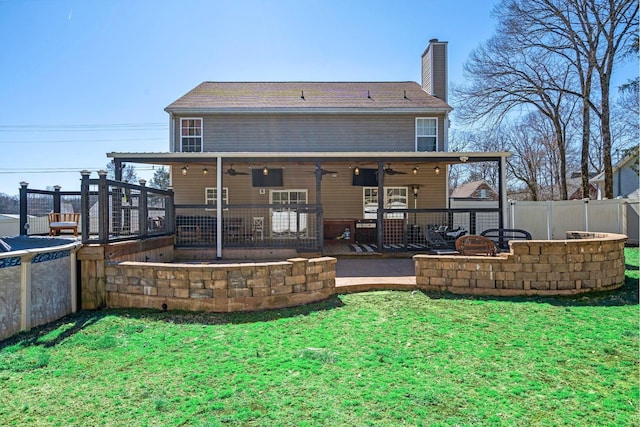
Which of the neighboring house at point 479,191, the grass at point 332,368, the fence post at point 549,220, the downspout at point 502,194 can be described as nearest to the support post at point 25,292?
the grass at point 332,368

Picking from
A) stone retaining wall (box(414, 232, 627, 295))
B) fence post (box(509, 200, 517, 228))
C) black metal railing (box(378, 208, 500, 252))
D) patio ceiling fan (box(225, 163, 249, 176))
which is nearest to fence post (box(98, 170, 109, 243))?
stone retaining wall (box(414, 232, 627, 295))

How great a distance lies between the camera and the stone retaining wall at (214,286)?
495 centimetres

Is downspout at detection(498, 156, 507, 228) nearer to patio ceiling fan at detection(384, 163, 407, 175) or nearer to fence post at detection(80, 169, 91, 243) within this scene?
patio ceiling fan at detection(384, 163, 407, 175)

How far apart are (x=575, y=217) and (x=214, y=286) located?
1396 centimetres

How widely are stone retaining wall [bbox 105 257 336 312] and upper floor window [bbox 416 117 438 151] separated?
9.93 meters

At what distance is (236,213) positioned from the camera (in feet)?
39.4

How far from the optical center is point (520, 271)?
5691 millimetres

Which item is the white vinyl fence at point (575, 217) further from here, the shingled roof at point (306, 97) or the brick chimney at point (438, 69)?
the brick chimney at point (438, 69)

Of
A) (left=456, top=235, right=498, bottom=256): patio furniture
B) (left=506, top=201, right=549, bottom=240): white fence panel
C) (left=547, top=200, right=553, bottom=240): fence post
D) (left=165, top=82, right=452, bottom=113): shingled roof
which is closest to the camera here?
(left=456, top=235, right=498, bottom=256): patio furniture

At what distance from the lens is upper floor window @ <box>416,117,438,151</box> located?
13.7m

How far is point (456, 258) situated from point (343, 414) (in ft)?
12.8

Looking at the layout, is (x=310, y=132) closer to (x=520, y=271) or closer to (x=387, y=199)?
(x=387, y=199)

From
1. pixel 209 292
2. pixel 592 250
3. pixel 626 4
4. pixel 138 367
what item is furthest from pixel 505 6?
pixel 138 367

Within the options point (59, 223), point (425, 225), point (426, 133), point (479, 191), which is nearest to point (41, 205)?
point (59, 223)
